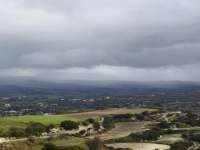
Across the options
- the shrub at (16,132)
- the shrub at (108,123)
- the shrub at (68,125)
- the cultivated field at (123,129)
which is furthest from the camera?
the shrub at (108,123)

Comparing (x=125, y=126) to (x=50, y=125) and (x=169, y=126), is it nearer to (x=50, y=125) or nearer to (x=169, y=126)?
(x=169, y=126)

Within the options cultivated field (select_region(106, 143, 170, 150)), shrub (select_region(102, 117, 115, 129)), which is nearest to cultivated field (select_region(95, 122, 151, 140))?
shrub (select_region(102, 117, 115, 129))

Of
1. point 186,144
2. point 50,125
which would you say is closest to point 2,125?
point 50,125

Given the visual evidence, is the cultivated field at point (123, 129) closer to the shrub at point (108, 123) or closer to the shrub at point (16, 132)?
the shrub at point (108, 123)

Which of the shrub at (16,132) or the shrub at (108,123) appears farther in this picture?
the shrub at (108,123)

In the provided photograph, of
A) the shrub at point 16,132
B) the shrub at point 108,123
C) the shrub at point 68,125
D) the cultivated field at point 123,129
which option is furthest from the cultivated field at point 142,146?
the shrub at point 108,123

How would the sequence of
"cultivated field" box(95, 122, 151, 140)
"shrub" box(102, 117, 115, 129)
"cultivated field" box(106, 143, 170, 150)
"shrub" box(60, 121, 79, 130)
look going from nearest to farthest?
"cultivated field" box(106, 143, 170, 150), "cultivated field" box(95, 122, 151, 140), "shrub" box(60, 121, 79, 130), "shrub" box(102, 117, 115, 129)

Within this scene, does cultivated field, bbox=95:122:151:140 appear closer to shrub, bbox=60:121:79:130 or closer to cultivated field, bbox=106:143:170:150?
shrub, bbox=60:121:79:130

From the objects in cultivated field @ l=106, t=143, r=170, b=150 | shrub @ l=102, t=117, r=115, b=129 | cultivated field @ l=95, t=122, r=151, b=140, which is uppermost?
shrub @ l=102, t=117, r=115, b=129
